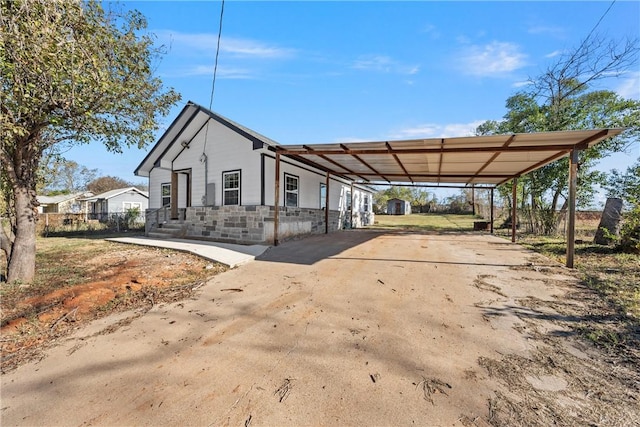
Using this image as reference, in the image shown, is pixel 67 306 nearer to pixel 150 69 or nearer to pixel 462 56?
pixel 150 69

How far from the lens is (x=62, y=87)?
4.45 meters

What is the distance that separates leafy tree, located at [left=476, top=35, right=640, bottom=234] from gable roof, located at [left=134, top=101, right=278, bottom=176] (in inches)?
558

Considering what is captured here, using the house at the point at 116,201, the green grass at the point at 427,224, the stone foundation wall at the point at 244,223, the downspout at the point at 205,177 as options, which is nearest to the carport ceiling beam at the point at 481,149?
the stone foundation wall at the point at 244,223

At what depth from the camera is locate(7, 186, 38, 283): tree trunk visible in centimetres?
509

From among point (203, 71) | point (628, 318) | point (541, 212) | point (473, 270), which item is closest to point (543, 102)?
point (541, 212)

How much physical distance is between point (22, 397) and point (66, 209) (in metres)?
39.3

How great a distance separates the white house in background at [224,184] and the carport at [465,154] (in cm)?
82

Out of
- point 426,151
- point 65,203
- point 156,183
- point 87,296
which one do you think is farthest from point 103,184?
point 426,151

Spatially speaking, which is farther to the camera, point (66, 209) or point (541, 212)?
point (66, 209)

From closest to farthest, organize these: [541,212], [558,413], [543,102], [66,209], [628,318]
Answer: [558,413] < [628,318] < [541,212] < [543,102] < [66,209]

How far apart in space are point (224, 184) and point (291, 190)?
8.66 feet

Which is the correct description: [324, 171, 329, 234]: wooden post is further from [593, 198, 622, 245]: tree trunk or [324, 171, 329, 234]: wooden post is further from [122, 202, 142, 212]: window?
[122, 202, 142, 212]: window

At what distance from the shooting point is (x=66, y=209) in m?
31.4

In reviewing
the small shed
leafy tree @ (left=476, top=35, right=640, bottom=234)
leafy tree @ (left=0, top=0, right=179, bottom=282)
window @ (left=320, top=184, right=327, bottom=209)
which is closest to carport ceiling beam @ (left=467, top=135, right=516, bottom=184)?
leafy tree @ (left=476, top=35, right=640, bottom=234)
